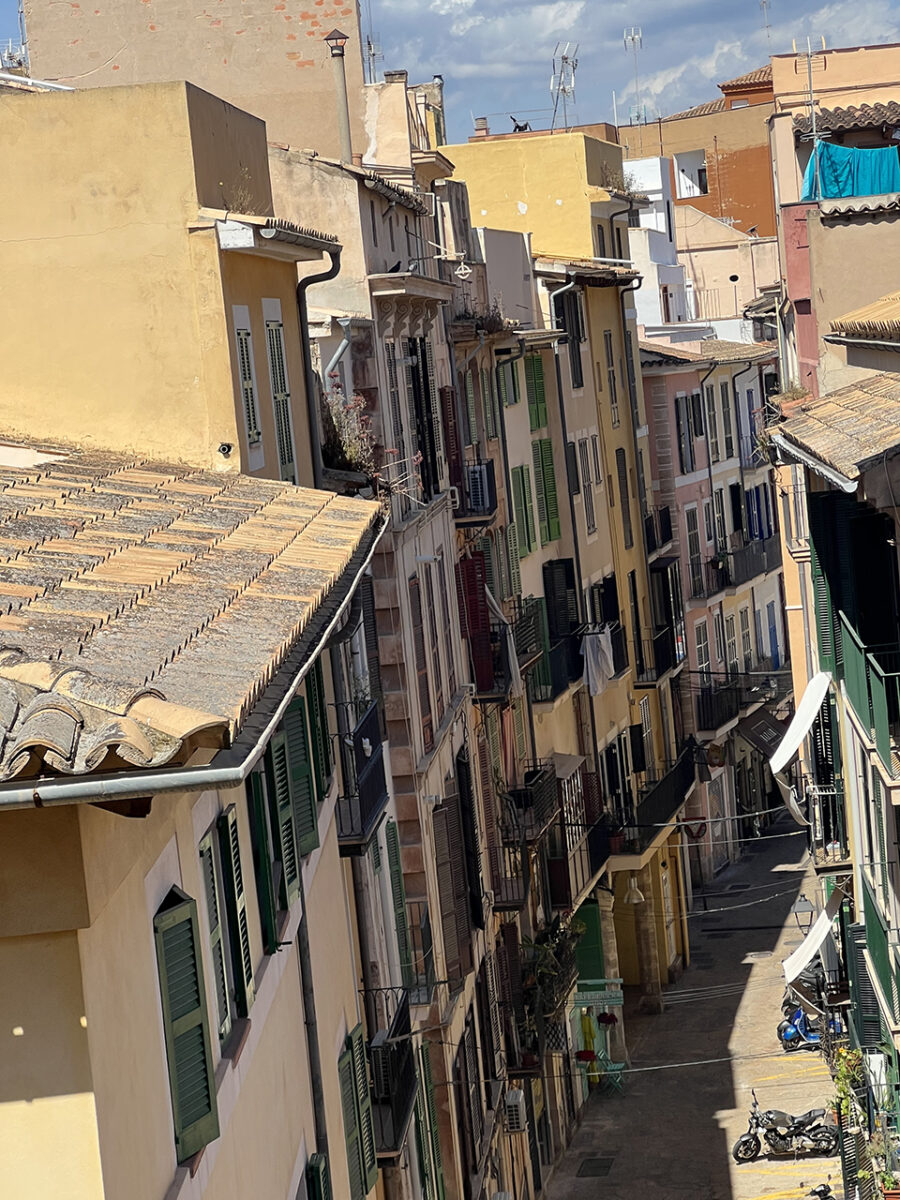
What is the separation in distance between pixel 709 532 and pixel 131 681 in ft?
158

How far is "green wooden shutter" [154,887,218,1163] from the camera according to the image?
796 centimetres

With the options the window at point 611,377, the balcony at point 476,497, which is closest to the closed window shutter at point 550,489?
the window at point 611,377

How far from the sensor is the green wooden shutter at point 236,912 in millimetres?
10422

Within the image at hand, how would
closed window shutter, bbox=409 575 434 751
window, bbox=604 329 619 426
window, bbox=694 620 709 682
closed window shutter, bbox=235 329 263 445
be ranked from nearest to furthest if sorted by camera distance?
closed window shutter, bbox=235 329 263 445, closed window shutter, bbox=409 575 434 751, window, bbox=604 329 619 426, window, bbox=694 620 709 682

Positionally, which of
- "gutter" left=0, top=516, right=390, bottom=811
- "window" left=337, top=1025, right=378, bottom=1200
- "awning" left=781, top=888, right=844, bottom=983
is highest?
"gutter" left=0, top=516, right=390, bottom=811

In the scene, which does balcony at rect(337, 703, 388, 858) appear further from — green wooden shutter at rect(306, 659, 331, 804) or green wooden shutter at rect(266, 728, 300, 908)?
green wooden shutter at rect(266, 728, 300, 908)

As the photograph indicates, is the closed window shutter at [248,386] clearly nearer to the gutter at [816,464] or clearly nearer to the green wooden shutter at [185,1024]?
the gutter at [816,464]

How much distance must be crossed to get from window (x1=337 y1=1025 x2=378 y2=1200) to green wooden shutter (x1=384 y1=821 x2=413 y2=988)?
4.90 m

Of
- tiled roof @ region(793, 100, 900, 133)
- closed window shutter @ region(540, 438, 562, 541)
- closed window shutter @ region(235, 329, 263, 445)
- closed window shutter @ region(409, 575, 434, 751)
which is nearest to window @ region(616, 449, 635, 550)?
closed window shutter @ region(540, 438, 562, 541)

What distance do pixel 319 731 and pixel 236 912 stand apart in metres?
5.93

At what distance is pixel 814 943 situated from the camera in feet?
85.7

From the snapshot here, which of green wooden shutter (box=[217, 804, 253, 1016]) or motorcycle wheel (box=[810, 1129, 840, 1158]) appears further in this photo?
motorcycle wheel (box=[810, 1129, 840, 1158])

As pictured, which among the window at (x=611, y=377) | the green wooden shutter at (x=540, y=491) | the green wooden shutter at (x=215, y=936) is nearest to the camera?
the green wooden shutter at (x=215, y=936)

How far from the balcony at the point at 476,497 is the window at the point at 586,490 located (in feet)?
35.8
